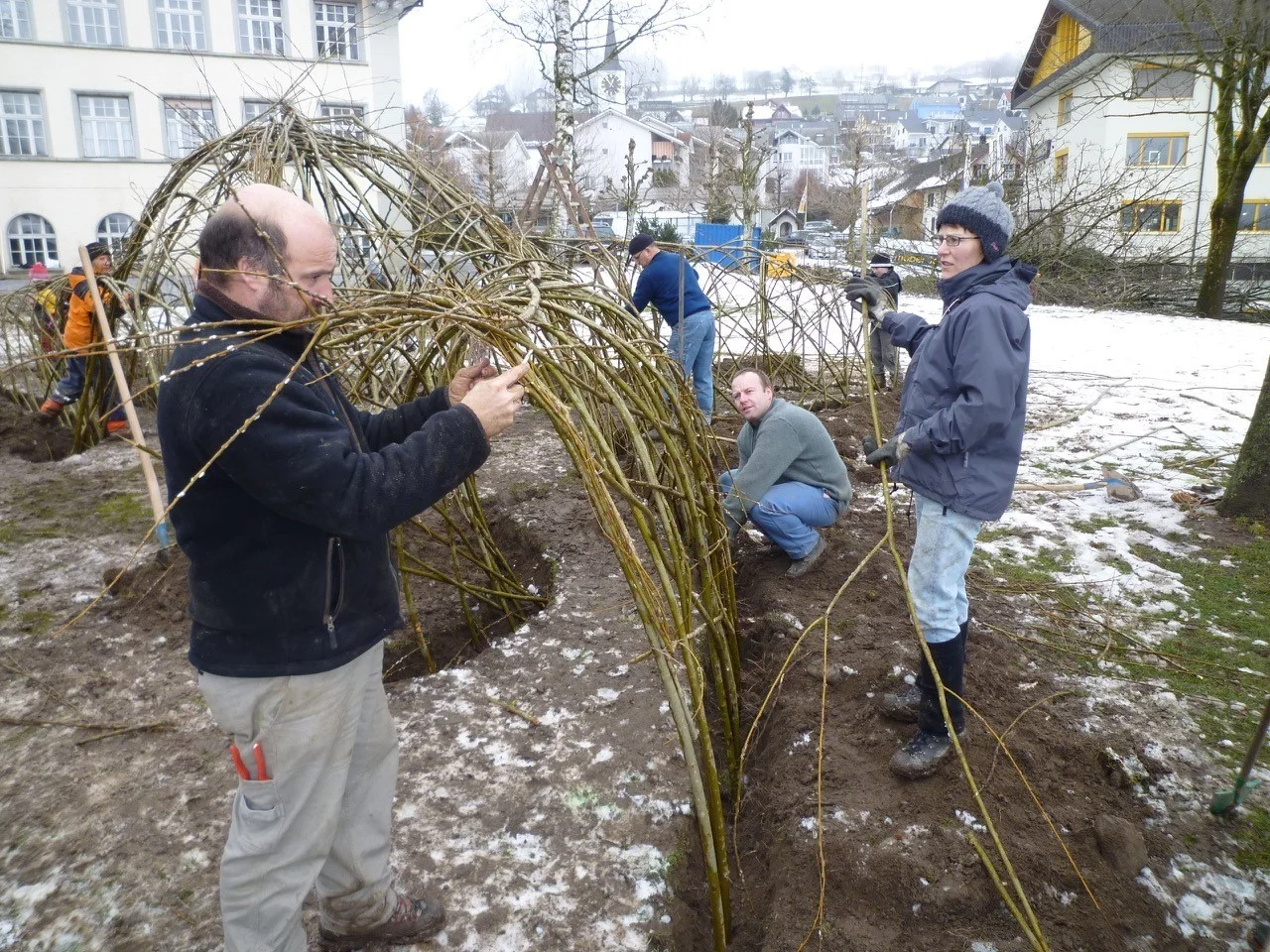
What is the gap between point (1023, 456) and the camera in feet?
18.9

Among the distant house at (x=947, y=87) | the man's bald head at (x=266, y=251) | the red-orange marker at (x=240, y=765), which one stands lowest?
the red-orange marker at (x=240, y=765)

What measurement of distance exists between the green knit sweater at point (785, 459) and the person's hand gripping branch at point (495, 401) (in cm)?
219

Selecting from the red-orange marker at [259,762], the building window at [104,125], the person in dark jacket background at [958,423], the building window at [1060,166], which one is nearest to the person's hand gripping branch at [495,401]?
the red-orange marker at [259,762]

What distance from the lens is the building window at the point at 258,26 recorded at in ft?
66.4

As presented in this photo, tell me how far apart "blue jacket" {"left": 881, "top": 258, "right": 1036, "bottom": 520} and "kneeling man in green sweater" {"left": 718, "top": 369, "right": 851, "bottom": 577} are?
52.5 inches

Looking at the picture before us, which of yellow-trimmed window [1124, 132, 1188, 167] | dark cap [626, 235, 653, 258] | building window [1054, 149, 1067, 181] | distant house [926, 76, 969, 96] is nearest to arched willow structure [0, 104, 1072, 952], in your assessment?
dark cap [626, 235, 653, 258]

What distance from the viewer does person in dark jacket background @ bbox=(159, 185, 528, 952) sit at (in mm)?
1481

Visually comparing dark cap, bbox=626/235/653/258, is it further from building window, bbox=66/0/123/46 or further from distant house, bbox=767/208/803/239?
distant house, bbox=767/208/803/239

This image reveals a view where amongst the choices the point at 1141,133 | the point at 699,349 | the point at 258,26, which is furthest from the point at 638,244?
the point at 1141,133

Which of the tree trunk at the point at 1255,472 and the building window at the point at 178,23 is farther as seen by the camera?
the building window at the point at 178,23

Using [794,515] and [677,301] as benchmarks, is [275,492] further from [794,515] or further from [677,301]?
[677,301]

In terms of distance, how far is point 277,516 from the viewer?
157cm

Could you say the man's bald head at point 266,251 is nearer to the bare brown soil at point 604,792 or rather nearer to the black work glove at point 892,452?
the bare brown soil at point 604,792

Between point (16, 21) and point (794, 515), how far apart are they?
2449cm
